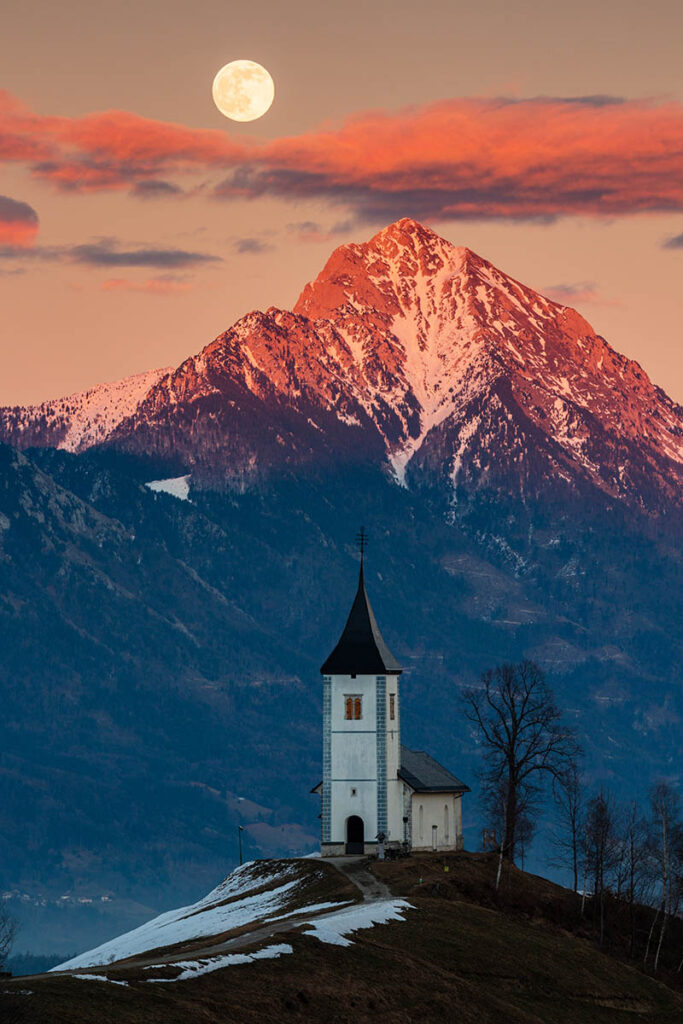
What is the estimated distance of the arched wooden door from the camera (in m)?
159

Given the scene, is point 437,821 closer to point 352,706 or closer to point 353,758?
point 353,758

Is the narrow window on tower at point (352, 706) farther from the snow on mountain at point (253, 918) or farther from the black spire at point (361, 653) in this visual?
the snow on mountain at point (253, 918)

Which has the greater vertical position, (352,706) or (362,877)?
(352,706)

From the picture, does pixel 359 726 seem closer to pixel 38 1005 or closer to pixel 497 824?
pixel 497 824

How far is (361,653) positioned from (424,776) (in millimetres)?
11090

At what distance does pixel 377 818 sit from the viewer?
520ft

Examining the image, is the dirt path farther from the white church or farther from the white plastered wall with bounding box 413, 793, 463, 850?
the white plastered wall with bounding box 413, 793, 463, 850

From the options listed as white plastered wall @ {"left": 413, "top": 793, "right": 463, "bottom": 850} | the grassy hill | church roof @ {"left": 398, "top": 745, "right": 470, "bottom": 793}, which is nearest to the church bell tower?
church roof @ {"left": 398, "top": 745, "right": 470, "bottom": 793}

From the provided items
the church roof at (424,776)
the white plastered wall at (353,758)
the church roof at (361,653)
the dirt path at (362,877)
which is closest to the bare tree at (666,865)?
the church roof at (424,776)

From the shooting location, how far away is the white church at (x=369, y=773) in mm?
159125

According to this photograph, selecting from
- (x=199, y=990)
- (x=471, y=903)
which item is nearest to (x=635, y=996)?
(x=471, y=903)

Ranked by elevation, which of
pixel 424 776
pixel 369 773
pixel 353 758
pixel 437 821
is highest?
pixel 353 758

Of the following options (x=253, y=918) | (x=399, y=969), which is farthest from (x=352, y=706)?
(x=399, y=969)

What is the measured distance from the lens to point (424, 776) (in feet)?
542
